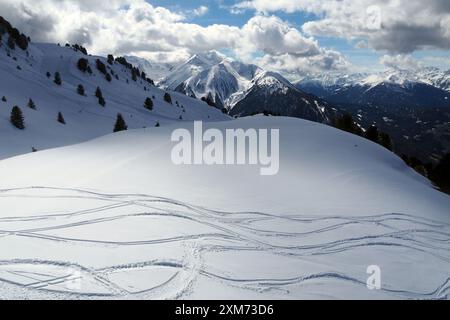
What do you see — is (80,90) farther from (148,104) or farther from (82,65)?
(82,65)

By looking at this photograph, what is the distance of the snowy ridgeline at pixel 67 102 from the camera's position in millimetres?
41191

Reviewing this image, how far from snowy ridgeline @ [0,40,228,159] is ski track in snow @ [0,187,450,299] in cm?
2176

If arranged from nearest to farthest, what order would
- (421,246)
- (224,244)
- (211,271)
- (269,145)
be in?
1. (211,271)
2. (224,244)
3. (421,246)
4. (269,145)

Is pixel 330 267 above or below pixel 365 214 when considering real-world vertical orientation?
below

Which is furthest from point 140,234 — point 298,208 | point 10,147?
point 10,147

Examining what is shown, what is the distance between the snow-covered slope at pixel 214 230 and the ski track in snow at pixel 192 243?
0.04m

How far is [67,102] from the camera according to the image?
59031mm

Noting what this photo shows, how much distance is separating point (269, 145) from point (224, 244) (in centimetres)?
1235

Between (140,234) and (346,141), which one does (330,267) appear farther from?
(346,141)

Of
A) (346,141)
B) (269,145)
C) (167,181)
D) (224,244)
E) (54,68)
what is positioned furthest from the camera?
(54,68)

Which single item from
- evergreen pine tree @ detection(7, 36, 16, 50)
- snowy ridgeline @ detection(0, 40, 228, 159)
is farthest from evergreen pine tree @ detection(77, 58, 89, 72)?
evergreen pine tree @ detection(7, 36, 16, 50)

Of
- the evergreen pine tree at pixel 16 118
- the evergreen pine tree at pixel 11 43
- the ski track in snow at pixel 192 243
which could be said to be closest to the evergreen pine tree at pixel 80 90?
the evergreen pine tree at pixel 11 43

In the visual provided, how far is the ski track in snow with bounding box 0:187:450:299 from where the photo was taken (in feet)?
28.9

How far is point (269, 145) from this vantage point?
22.6 metres
